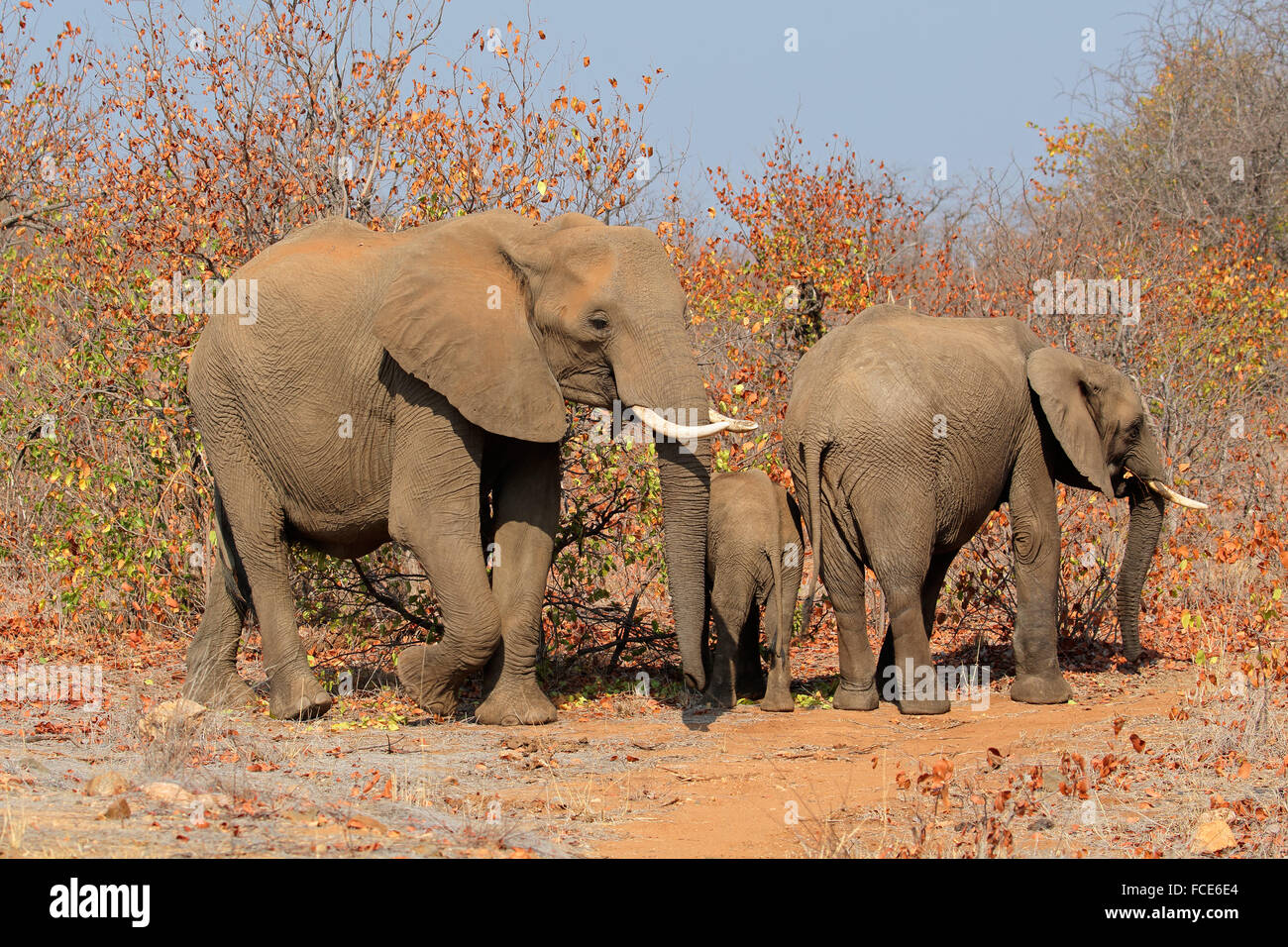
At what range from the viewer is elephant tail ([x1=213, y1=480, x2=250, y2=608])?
9.39m

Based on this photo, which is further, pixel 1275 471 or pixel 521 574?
pixel 1275 471

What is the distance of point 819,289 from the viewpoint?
1605 cm

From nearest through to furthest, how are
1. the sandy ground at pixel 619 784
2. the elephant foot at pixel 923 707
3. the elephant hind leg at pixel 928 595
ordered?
the sandy ground at pixel 619 784 < the elephant foot at pixel 923 707 < the elephant hind leg at pixel 928 595

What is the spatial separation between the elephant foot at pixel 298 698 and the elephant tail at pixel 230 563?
87 cm

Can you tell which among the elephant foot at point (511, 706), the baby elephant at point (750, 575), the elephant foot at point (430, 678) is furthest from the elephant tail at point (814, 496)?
the elephant foot at point (430, 678)

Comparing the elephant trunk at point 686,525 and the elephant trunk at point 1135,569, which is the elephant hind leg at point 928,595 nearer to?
the elephant trunk at point 1135,569

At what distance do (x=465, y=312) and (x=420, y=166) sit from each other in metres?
3.40

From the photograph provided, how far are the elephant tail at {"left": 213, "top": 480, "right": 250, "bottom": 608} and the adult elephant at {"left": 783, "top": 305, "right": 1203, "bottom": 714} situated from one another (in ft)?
11.8

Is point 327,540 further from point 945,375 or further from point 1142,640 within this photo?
point 1142,640

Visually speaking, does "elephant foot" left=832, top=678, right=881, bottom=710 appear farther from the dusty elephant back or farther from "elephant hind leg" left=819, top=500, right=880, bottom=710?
the dusty elephant back

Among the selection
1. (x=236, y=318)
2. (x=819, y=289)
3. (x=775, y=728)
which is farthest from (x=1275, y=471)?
(x=236, y=318)

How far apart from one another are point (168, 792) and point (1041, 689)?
575 cm

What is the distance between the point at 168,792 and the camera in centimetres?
A: 594

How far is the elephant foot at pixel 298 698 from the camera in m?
8.66
